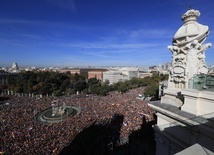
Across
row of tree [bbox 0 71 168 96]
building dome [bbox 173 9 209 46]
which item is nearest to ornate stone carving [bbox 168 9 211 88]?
building dome [bbox 173 9 209 46]

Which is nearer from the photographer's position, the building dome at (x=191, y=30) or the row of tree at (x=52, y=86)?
the building dome at (x=191, y=30)

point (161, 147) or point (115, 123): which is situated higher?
point (161, 147)

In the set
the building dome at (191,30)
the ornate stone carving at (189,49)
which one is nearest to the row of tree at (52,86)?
the ornate stone carving at (189,49)

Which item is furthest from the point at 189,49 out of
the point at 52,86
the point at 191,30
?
the point at 52,86

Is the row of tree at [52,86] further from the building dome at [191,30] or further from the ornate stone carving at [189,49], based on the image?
the building dome at [191,30]

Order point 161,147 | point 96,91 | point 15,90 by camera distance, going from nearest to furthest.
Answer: point 161,147 < point 96,91 < point 15,90

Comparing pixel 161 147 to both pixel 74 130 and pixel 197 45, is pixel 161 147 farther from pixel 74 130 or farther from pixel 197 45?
pixel 74 130

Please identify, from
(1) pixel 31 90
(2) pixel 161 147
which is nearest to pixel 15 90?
(1) pixel 31 90

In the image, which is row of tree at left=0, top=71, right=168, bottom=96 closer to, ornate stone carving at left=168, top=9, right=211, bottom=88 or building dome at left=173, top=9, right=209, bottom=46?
ornate stone carving at left=168, top=9, right=211, bottom=88
